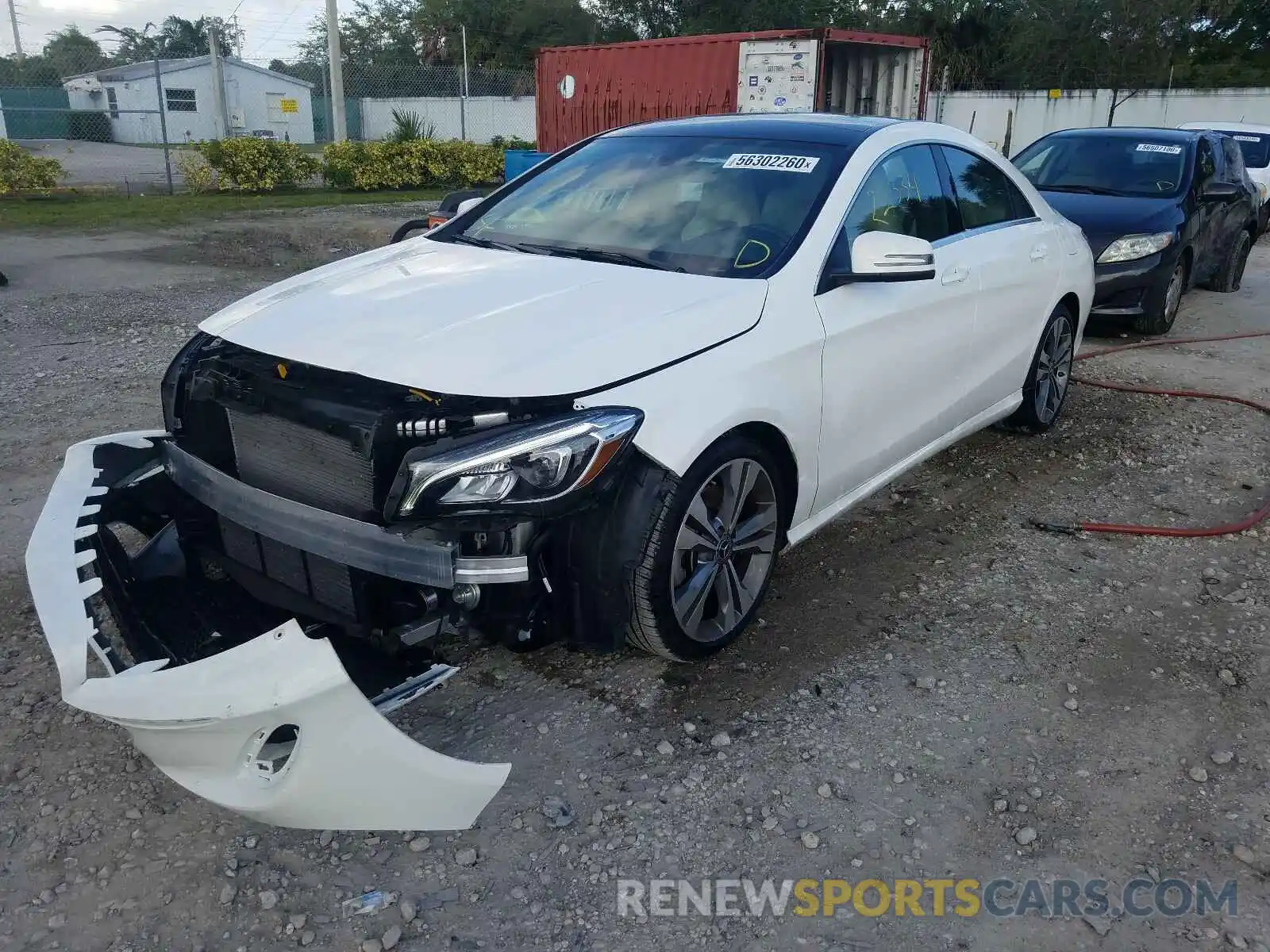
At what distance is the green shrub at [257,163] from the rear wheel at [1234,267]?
15249mm

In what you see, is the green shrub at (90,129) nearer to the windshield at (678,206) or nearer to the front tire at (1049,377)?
the windshield at (678,206)

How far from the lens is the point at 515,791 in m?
2.79

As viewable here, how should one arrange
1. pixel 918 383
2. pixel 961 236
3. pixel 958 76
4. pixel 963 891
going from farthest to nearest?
pixel 958 76
pixel 961 236
pixel 918 383
pixel 963 891

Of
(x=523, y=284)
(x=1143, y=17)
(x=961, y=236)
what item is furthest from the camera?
(x=1143, y=17)

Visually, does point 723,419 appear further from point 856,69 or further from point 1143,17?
point 1143,17

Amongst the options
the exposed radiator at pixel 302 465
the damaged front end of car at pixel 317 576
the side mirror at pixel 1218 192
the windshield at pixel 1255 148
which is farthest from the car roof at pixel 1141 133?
the exposed radiator at pixel 302 465

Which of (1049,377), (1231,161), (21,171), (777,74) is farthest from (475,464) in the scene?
(21,171)

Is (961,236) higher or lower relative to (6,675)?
higher

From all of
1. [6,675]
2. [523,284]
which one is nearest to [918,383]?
[523,284]

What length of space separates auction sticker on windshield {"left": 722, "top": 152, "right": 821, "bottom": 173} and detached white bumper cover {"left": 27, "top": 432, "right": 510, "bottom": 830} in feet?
7.96

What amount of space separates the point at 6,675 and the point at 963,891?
116 inches

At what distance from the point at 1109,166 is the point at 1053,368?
437 centimetres

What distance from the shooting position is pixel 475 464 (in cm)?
247

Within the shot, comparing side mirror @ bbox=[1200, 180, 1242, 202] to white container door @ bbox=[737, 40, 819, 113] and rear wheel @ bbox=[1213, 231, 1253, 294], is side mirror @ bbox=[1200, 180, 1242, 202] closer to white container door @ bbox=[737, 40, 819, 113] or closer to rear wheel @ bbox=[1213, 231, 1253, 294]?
rear wheel @ bbox=[1213, 231, 1253, 294]
